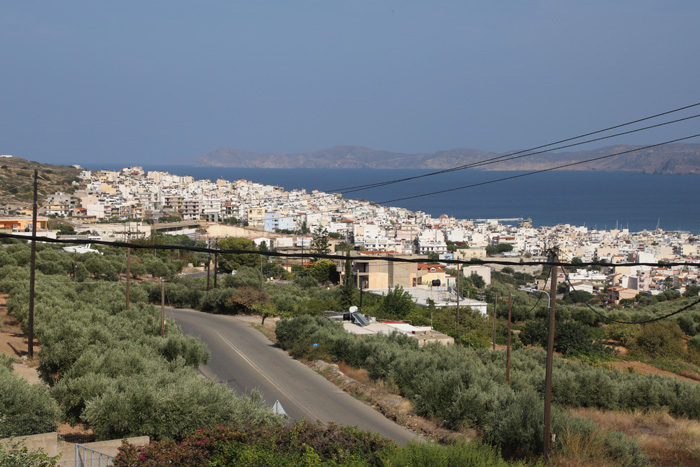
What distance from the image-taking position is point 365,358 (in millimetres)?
16203

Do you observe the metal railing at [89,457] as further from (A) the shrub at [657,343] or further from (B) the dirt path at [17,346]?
(A) the shrub at [657,343]

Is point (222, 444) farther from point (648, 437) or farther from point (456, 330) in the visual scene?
point (456, 330)

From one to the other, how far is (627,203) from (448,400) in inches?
8150

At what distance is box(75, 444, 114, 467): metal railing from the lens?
6656mm

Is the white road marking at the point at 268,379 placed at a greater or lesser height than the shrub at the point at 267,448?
lesser

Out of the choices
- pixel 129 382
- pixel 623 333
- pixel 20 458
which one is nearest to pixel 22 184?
pixel 623 333

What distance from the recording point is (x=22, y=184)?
9450cm

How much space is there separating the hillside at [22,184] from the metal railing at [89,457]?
59572mm

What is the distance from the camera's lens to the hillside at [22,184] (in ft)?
262

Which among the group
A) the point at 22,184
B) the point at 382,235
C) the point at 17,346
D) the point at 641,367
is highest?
the point at 22,184

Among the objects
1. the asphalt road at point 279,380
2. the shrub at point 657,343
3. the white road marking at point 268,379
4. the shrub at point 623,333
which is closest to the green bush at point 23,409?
the asphalt road at point 279,380

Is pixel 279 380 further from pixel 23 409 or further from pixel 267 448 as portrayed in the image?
pixel 267 448

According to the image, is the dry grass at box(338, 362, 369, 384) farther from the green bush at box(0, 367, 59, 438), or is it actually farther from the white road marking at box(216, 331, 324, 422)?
the green bush at box(0, 367, 59, 438)

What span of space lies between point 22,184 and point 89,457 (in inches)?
3923
